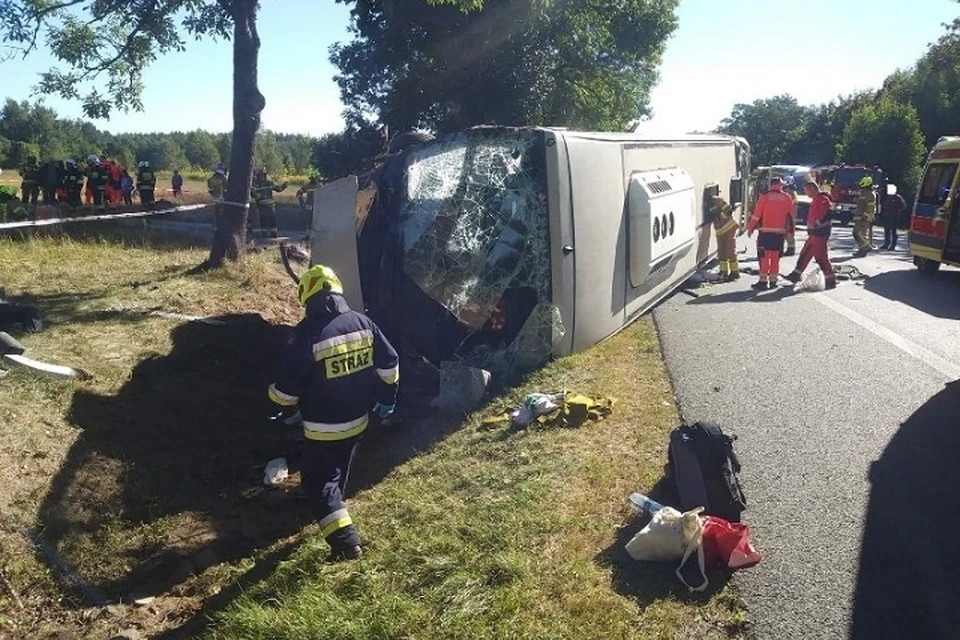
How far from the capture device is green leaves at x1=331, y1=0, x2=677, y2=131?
20375 millimetres

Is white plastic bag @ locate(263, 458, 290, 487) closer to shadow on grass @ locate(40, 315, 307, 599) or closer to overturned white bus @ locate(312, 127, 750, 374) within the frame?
shadow on grass @ locate(40, 315, 307, 599)

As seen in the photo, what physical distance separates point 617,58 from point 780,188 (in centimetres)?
1794

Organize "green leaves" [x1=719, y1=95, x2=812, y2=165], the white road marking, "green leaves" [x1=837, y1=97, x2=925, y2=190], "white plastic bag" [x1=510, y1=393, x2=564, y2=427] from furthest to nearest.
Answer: "green leaves" [x1=719, y1=95, x2=812, y2=165], "green leaves" [x1=837, y1=97, x2=925, y2=190], the white road marking, "white plastic bag" [x1=510, y1=393, x2=564, y2=427]

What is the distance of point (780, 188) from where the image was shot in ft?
37.7

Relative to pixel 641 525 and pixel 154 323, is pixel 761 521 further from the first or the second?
pixel 154 323

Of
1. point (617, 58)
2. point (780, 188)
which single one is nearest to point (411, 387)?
point (780, 188)

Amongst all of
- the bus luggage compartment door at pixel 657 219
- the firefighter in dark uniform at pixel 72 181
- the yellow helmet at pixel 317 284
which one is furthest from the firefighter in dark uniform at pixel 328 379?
the firefighter in dark uniform at pixel 72 181

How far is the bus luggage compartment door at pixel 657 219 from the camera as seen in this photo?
736cm

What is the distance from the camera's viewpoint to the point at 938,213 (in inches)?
460

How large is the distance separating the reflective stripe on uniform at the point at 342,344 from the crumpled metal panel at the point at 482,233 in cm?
181

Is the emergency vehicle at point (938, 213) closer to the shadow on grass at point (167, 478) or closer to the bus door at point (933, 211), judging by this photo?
the bus door at point (933, 211)

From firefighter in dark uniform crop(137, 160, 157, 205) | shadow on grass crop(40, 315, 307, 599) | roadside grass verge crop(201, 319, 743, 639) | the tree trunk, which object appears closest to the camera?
roadside grass verge crop(201, 319, 743, 639)

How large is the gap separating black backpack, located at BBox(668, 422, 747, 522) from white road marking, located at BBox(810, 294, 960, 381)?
11.2 ft

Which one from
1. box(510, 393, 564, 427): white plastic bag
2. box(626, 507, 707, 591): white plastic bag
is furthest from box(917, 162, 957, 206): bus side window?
box(626, 507, 707, 591): white plastic bag
